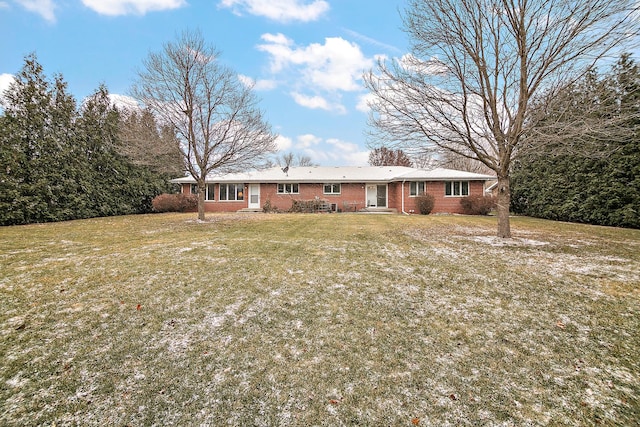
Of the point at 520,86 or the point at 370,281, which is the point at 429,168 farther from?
the point at 370,281

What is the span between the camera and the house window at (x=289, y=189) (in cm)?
2230

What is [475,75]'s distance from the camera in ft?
28.0

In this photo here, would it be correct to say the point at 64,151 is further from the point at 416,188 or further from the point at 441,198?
the point at 441,198

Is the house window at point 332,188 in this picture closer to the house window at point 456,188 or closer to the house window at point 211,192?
the house window at point 456,188

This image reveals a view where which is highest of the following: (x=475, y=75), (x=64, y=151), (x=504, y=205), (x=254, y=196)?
(x=475, y=75)

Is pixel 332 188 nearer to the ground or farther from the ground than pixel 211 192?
farther from the ground

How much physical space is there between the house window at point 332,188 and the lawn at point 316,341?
16301 mm

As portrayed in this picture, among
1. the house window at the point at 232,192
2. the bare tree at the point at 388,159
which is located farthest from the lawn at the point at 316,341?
the bare tree at the point at 388,159

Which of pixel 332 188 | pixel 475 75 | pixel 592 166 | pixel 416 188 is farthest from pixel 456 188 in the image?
pixel 475 75

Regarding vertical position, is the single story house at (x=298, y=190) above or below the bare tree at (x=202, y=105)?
below

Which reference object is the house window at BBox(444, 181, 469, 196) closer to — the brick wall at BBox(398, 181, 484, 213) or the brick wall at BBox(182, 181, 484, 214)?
the brick wall at BBox(398, 181, 484, 213)

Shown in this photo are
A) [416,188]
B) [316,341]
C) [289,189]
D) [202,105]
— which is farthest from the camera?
[289,189]

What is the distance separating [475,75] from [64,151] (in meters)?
18.7

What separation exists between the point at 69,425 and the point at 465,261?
653 cm
